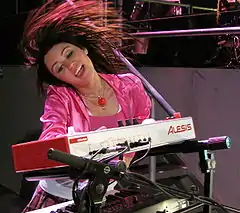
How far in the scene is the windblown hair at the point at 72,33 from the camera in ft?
4.40

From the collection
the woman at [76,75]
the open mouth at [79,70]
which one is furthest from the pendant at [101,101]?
the open mouth at [79,70]

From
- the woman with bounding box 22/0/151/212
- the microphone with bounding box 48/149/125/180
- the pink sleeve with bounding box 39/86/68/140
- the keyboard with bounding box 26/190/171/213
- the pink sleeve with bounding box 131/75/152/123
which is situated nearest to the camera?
the microphone with bounding box 48/149/125/180

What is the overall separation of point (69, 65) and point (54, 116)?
162mm

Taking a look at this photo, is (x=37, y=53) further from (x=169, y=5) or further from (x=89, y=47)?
(x=169, y=5)

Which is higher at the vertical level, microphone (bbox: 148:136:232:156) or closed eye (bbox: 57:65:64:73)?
closed eye (bbox: 57:65:64:73)

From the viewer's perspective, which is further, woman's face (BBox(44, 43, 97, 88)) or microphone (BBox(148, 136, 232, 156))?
woman's face (BBox(44, 43, 97, 88))

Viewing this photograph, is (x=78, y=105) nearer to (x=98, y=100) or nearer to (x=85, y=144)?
(x=98, y=100)

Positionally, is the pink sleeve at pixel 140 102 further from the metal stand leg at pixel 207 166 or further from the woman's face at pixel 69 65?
the metal stand leg at pixel 207 166

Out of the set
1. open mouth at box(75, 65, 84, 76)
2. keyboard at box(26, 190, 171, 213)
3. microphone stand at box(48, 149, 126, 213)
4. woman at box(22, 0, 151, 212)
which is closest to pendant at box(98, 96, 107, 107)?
woman at box(22, 0, 151, 212)

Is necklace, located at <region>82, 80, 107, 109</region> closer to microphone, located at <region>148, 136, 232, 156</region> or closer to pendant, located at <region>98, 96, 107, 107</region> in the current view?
pendant, located at <region>98, 96, 107, 107</region>

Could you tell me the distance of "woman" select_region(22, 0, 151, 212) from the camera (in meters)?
1.25

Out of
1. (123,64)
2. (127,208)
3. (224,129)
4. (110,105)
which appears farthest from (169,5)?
(127,208)

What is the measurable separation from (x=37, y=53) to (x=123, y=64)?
340 mm

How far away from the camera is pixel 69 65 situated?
4.20ft
